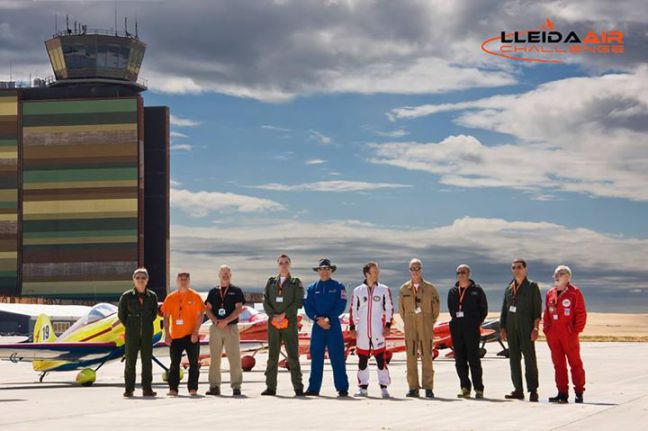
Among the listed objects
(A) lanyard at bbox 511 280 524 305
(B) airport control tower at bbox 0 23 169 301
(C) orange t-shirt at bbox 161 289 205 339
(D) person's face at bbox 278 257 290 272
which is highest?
(B) airport control tower at bbox 0 23 169 301

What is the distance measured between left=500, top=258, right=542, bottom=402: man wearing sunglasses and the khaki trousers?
4195 millimetres

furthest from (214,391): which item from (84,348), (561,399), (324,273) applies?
(561,399)

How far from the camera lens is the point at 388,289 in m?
16.2

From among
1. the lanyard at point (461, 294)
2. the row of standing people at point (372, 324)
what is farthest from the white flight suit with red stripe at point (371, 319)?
the lanyard at point (461, 294)

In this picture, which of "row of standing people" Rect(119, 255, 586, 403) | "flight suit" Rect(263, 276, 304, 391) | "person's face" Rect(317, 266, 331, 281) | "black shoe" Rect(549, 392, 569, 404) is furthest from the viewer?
"flight suit" Rect(263, 276, 304, 391)

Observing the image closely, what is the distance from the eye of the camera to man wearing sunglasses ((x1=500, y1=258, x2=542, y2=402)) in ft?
50.2

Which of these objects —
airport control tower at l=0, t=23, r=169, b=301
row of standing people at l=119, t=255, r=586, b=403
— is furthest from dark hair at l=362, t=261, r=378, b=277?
airport control tower at l=0, t=23, r=169, b=301

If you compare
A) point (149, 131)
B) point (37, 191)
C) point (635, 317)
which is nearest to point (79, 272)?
point (37, 191)

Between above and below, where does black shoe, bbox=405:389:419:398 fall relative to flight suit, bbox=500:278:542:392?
below

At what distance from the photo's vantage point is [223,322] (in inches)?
663

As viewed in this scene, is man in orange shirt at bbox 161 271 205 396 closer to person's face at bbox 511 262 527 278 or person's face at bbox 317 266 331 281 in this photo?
person's face at bbox 317 266 331 281

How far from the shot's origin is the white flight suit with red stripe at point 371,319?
16062 mm

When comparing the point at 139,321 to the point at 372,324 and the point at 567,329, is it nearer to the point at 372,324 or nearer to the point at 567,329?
the point at 372,324

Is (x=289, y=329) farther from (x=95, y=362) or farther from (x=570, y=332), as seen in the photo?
(x=95, y=362)
